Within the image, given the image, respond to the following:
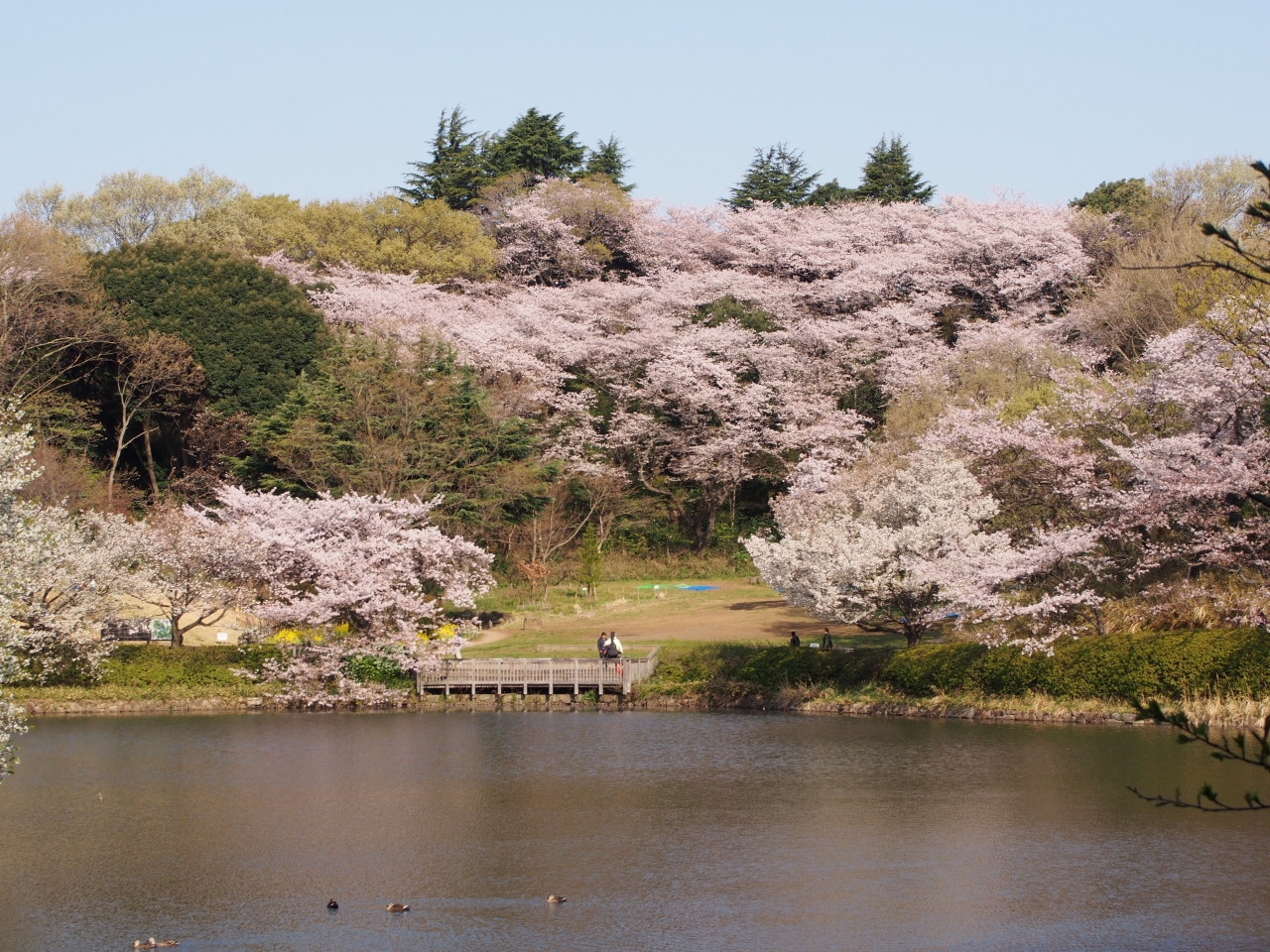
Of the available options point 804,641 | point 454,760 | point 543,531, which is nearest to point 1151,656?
point 804,641

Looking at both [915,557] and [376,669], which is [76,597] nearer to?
[376,669]

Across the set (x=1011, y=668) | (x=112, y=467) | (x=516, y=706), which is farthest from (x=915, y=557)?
(x=112, y=467)

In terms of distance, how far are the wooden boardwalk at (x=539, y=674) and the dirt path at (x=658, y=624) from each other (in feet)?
5.50

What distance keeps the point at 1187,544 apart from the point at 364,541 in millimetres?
21152

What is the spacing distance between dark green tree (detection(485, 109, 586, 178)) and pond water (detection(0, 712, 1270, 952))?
47.8 metres

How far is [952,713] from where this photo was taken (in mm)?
30047

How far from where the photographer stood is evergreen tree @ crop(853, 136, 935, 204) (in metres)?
69.6

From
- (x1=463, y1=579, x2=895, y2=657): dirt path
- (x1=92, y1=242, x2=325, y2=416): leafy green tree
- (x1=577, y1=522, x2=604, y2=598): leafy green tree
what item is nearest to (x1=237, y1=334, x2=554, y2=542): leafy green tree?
(x1=577, y1=522, x2=604, y2=598): leafy green tree

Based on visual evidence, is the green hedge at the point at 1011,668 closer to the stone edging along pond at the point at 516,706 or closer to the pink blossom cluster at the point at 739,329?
the stone edging along pond at the point at 516,706

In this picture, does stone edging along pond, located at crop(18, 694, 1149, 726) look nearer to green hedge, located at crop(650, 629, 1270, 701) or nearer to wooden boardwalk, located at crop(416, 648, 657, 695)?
wooden boardwalk, located at crop(416, 648, 657, 695)

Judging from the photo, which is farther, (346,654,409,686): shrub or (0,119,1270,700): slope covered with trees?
(346,654,409,686): shrub

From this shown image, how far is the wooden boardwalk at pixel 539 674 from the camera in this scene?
33781mm

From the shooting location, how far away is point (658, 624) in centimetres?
4019

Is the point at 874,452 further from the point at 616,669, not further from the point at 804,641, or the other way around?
the point at 616,669
